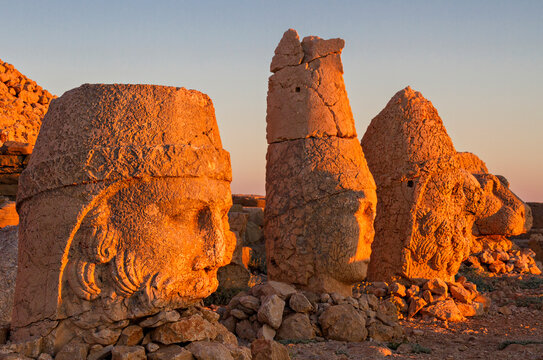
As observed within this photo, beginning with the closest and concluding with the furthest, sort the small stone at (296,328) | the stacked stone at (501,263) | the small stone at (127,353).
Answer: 1. the small stone at (127,353)
2. the small stone at (296,328)
3. the stacked stone at (501,263)

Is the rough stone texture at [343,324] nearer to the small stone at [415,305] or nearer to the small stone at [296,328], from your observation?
the small stone at [296,328]

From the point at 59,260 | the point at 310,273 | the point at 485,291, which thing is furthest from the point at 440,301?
the point at 59,260

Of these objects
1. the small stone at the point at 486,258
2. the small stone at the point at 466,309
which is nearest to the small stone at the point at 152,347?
the small stone at the point at 466,309

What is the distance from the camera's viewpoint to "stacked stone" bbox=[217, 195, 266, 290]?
901 centimetres

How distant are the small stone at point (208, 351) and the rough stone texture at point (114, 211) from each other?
0.89 ft

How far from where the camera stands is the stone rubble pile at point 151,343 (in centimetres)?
312

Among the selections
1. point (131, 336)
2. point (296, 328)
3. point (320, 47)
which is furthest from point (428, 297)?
point (131, 336)

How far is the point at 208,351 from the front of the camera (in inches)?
131

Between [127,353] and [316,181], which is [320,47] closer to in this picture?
[316,181]

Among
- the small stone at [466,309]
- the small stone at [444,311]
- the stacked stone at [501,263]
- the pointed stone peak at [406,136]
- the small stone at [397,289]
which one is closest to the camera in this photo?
the small stone at [444,311]

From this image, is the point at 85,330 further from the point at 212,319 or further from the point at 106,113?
the point at 106,113

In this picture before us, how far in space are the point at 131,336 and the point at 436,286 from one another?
5.11 m

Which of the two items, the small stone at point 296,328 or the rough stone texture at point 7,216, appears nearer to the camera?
the small stone at point 296,328

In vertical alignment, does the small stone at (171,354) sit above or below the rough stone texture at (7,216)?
below
